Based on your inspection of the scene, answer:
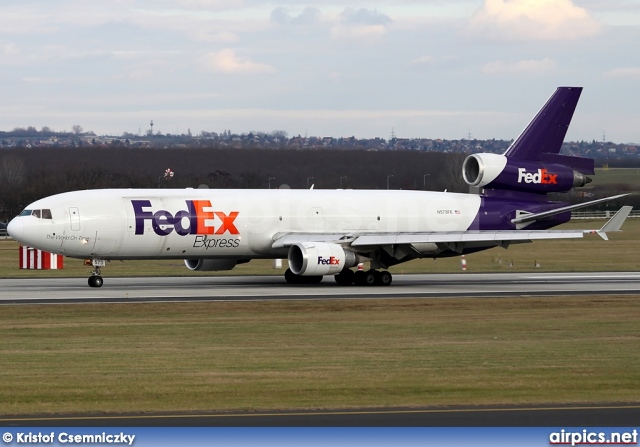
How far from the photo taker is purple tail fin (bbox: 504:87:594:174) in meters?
Answer: 49.9

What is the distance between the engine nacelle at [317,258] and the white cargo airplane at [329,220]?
0.16 feet

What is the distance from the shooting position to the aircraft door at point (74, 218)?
41.4 meters

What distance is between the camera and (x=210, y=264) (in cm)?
4688

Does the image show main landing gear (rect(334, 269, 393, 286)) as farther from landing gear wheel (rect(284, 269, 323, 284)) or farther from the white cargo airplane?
landing gear wheel (rect(284, 269, 323, 284))

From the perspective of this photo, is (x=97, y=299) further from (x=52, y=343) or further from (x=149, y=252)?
(x=52, y=343)

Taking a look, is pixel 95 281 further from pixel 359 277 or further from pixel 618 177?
pixel 618 177

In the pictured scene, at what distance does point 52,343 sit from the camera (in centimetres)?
2614

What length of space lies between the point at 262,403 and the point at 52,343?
32.2ft

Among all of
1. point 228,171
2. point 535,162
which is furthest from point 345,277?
point 228,171

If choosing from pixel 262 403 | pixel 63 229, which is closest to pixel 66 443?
pixel 262 403

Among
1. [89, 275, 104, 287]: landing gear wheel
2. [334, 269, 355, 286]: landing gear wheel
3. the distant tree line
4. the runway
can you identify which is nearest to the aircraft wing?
[334, 269, 355, 286]: landing gear wheel

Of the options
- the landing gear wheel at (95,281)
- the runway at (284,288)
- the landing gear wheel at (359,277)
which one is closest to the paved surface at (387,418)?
the runway at (284,288)

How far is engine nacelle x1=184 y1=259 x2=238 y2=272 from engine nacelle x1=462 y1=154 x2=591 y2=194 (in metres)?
12.1

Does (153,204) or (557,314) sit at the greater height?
(153,204)
